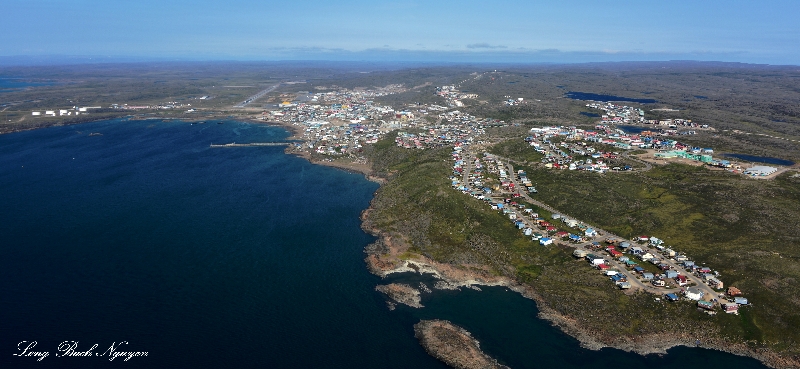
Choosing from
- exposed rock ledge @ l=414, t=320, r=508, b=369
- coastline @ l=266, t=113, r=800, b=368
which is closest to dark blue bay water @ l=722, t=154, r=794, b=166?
coastline @ l=266, t=113, r=800, b=368

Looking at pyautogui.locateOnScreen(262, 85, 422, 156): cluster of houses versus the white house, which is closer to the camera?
the white house

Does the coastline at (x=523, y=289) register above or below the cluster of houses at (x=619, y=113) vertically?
below

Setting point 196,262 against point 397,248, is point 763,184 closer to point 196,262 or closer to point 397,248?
point 397,248

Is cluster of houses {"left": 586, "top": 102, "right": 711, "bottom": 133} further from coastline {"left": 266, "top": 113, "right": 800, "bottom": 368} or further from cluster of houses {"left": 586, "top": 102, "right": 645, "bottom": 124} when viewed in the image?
coastline {"left": 266, "top": 113, "right": 800, "bottom": 368}

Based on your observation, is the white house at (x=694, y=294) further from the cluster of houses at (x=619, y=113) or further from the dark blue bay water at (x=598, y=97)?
the dark blue bay water at (x=598, y=97)

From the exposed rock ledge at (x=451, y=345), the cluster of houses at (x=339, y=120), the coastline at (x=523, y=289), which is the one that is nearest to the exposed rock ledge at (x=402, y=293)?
the coastline at (x=523, y=289)

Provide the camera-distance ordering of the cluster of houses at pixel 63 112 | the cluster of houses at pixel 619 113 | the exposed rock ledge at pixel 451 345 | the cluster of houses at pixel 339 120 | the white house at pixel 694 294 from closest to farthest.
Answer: the exposed rock ledge at pixel 451 345 < the white house at pixel 694 294 < the cluster of houses at pixel 339 120 < the cluster of houses at pixel 619 113 < the cluster of houses at pixel 63 112
